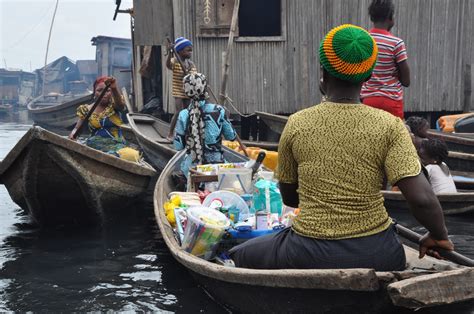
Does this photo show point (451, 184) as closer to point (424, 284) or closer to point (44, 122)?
point (424, 284)

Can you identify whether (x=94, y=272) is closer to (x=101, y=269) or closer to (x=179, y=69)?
(x=101, y=269)

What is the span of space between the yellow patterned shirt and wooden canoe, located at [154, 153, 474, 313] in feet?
0.72

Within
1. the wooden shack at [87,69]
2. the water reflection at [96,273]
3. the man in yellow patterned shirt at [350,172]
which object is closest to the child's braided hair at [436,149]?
the water reflection at [96,273]

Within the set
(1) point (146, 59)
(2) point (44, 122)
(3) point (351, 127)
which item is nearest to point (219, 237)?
(3) point (351, 127)

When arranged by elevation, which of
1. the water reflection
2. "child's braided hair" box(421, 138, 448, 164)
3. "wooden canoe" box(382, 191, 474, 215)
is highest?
"child's braided hair" box(421, 138, 448, 164)

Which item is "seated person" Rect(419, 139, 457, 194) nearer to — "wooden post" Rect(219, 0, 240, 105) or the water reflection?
the water reflection

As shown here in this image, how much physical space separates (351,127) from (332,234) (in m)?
0.49

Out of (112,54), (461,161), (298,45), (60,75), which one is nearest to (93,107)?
(461,161)

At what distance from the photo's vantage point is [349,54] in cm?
251

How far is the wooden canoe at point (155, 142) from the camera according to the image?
328 inches

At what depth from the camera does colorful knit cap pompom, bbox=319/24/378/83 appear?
2.50 m

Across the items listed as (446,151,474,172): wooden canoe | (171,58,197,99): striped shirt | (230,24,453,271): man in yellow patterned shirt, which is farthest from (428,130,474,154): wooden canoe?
(230,24,453,271): man in yellow patterned shirt

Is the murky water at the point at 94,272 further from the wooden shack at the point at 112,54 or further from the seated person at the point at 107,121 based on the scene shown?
the wooden shack at the point at 112,54

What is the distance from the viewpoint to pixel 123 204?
21.1 ft
